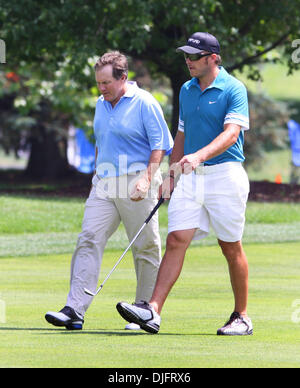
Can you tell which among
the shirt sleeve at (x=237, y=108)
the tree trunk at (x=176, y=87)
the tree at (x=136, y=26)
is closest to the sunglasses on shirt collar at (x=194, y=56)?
the shirt sleeve at (x=237, y=108)

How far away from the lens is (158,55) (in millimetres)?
23641

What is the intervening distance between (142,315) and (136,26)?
13.9 m

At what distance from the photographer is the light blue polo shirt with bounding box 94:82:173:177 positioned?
772cm

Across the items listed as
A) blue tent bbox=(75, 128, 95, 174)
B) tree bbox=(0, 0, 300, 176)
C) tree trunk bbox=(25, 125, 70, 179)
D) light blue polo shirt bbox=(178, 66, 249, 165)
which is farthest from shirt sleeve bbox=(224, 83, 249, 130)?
blue tent bbox=(75, 128, 95, 174)

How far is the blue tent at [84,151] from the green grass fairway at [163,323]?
2094 centimetres

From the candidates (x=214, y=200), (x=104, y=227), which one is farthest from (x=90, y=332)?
(x=214, y=200)

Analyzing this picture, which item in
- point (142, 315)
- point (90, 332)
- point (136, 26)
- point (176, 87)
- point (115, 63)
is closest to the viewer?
point (142, 315)

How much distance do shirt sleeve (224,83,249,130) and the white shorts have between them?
→ 33 centimetres

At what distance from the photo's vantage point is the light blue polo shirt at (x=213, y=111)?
283 inches

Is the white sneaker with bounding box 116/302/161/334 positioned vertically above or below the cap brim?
below

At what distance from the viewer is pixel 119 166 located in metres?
7.76

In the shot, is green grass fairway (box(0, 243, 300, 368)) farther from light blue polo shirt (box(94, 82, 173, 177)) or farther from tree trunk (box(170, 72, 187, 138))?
tree trunk (box(170, 72, 187, 138))

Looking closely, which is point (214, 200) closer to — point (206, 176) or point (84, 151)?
point (206, 176)

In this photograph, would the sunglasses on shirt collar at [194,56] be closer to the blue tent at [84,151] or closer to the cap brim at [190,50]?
the cap brim at [190,50]
